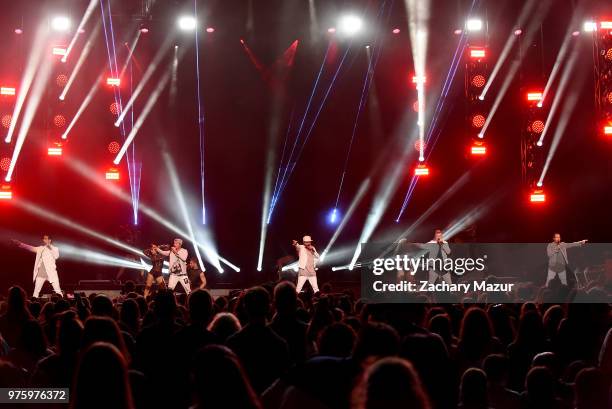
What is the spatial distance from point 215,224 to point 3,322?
→ 55.7 ft

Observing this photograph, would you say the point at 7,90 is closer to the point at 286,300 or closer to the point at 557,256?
the point at 557,256

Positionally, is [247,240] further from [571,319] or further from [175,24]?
[571,319]

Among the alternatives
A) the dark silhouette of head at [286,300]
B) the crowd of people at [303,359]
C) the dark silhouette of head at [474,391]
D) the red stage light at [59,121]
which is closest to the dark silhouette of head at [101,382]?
the crowd of people at [303,359]

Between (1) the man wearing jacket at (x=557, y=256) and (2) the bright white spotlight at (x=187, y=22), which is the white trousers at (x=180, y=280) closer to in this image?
(2) the bright white spotlight at (x=187, y=22)

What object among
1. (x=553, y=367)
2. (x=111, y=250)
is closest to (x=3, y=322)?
(x=553, y=367)

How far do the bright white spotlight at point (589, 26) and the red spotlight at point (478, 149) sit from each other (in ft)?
13.8

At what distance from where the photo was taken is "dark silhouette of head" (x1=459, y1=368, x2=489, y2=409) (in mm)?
4227

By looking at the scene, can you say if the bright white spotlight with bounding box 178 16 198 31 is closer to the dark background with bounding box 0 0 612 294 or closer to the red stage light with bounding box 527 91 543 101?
the dark background with bounding box 0 0 612 294

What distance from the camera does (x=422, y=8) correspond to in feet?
69.9
